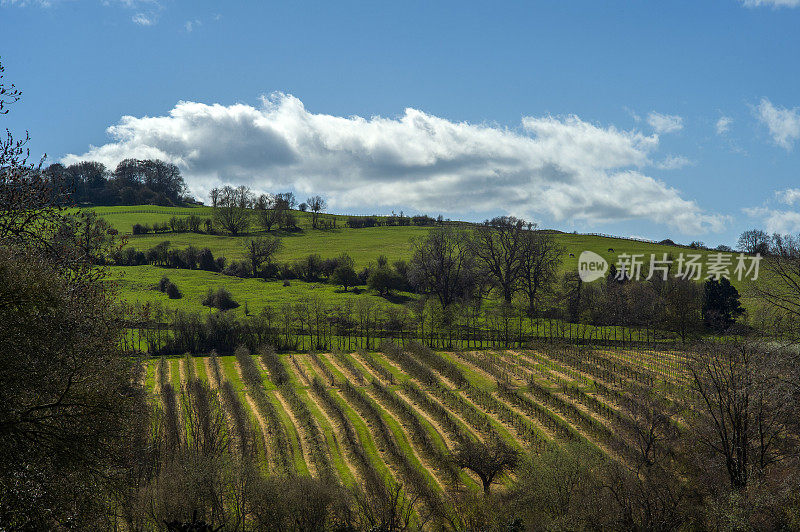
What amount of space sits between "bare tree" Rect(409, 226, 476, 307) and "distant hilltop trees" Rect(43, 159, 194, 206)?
341ft

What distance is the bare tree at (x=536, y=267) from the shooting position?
85875 mm

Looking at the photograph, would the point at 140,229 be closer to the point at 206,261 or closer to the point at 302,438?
the point at 206,261

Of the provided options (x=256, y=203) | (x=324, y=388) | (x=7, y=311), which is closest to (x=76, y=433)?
(x=7, y=311)

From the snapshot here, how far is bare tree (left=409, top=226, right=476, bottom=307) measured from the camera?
86312 mm

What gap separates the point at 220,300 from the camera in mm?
78500

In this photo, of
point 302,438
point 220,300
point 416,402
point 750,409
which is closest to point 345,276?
point 220,300

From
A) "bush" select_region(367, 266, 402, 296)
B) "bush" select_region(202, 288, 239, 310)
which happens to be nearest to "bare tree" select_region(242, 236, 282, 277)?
"bush" select_region(202, 288, 239, 310)

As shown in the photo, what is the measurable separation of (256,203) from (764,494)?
13807 cm

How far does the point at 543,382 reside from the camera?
161 ft

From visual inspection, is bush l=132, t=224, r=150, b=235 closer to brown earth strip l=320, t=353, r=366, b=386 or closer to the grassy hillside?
the grassy hillside

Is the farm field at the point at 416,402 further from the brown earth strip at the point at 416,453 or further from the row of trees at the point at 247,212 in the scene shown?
the row of trees at the point at 247,212

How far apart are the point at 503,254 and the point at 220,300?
44.5m

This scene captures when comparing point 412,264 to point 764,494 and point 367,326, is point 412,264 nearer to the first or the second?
point 367,326

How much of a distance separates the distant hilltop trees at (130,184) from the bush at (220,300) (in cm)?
8907
